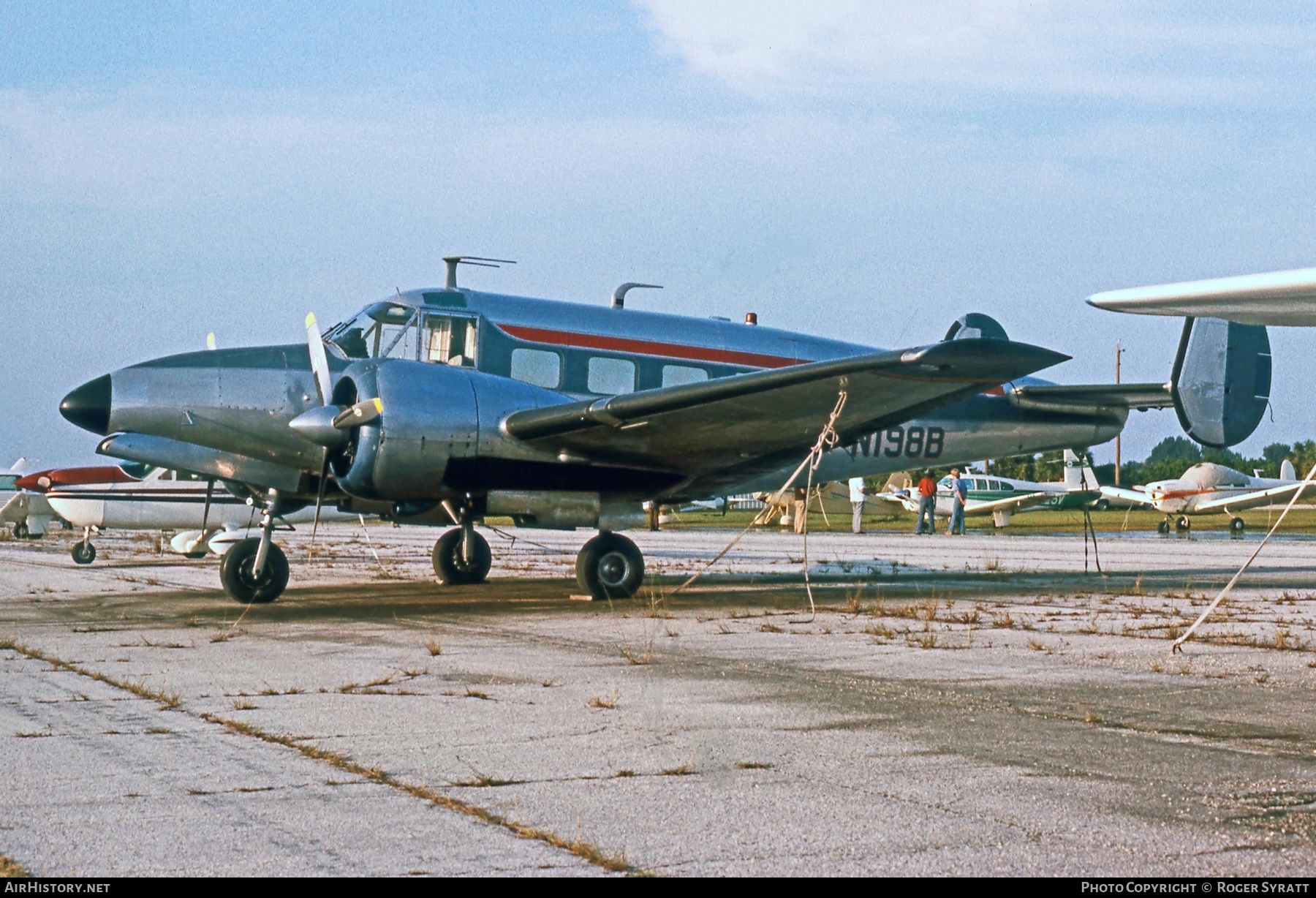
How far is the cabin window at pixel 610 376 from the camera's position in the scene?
44.4ft

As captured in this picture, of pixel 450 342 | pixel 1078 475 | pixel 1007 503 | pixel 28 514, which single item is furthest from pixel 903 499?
pixel 450 342

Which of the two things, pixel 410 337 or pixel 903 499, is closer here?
pixel 410 337

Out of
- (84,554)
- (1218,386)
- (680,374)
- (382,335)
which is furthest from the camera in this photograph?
(84,554)

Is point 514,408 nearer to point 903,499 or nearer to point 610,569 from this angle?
point 610,569

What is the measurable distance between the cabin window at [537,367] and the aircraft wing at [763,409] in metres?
1.34

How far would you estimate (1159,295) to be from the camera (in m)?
3.83

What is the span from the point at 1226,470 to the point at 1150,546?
22.6 meters

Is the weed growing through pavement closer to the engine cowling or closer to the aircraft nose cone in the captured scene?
the engine cowling

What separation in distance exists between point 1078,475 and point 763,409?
41.1 metres

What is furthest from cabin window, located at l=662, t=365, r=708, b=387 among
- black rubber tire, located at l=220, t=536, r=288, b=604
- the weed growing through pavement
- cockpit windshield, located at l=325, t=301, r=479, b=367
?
the weed growing through pavement

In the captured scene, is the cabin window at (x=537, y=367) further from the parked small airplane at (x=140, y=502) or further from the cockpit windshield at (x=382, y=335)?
the parked small airplane at (x=140, y=502)

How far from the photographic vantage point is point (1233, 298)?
376 cm

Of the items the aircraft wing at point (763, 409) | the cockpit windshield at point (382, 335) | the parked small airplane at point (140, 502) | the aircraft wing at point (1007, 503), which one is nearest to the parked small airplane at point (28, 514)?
the parked small airplane at point (140, 502)

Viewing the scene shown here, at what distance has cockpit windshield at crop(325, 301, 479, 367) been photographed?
42.1 feet
